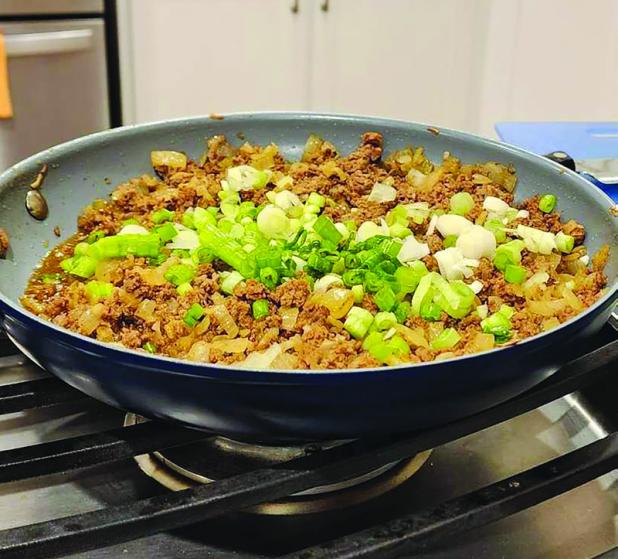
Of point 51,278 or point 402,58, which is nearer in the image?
point 51,278

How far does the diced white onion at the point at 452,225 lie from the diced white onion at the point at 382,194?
0.11 m

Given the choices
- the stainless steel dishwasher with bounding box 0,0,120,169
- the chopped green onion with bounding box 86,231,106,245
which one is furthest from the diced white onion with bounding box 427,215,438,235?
the stainless steel dishwasher with bounding box 0,0,120,169

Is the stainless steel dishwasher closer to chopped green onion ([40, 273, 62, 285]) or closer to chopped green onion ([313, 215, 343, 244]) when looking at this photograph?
chopped green onion ([40, 273, 62, 285])

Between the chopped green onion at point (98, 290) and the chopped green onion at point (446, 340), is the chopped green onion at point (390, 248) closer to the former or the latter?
the chopped green onion at point (446, 340)

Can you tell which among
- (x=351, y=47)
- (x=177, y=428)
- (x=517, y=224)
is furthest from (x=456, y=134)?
(x=351, y=47)

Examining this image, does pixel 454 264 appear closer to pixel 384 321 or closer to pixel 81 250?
pixel 384 321

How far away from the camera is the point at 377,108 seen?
→ 277 centimetres

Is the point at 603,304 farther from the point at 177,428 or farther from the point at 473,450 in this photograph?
the point at 177,428

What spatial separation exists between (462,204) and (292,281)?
345 millimetres

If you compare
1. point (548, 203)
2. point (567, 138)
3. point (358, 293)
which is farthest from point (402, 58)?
point (358, 293)

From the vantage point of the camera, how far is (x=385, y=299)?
0.82 metres

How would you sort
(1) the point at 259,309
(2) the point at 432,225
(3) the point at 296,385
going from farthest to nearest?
1. (2) the point at 432,225
2. (1) the point at 259,309
3. (3) the point at 296,385

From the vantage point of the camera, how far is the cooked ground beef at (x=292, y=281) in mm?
767

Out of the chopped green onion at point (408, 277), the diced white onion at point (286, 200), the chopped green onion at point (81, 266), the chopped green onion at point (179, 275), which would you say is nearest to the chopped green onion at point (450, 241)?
the chopped green onion at point (408, 277)
